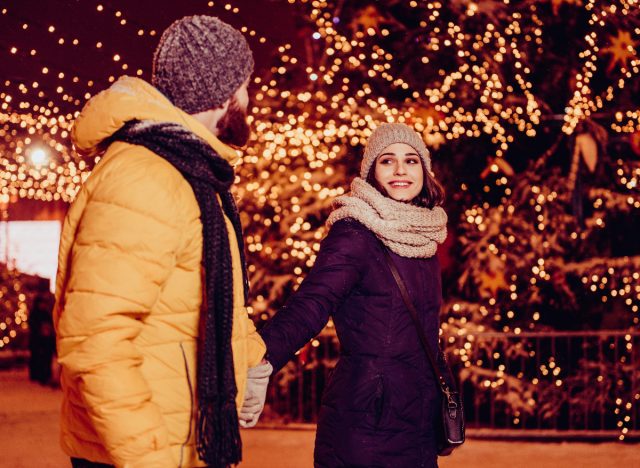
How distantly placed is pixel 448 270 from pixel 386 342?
6.25 m

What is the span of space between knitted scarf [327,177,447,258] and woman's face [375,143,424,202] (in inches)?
2.9

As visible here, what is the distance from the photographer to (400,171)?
13.6 ft

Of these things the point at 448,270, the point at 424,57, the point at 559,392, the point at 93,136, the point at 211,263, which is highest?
the point at 424,57

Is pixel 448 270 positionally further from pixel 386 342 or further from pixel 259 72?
pixel 386 342

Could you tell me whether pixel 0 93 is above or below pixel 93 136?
above

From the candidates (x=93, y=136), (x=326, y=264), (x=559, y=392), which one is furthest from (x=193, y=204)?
(x=559, y=392)

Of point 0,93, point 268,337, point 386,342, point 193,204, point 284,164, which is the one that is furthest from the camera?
point 0,93

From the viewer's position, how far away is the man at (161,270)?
2078 mm

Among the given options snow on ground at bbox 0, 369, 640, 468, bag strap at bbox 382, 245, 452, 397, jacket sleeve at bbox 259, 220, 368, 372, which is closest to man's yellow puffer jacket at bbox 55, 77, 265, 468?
jacket sleeve at bbox 259, 220, 368, 372

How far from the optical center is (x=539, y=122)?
9.52m

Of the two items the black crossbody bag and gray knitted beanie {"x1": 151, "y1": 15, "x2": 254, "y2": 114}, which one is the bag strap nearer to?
the black crossbody bag

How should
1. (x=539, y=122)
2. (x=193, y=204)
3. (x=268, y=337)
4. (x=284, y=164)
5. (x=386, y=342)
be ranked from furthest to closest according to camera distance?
1. (x=539, y=122)
2. (x=284, y=164)
3. (x=386, y=342)
4. (x=268, y=337)
5. (x=193, y=204)

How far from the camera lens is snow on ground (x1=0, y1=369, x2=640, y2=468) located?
7375mm

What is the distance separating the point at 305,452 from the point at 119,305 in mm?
5966
